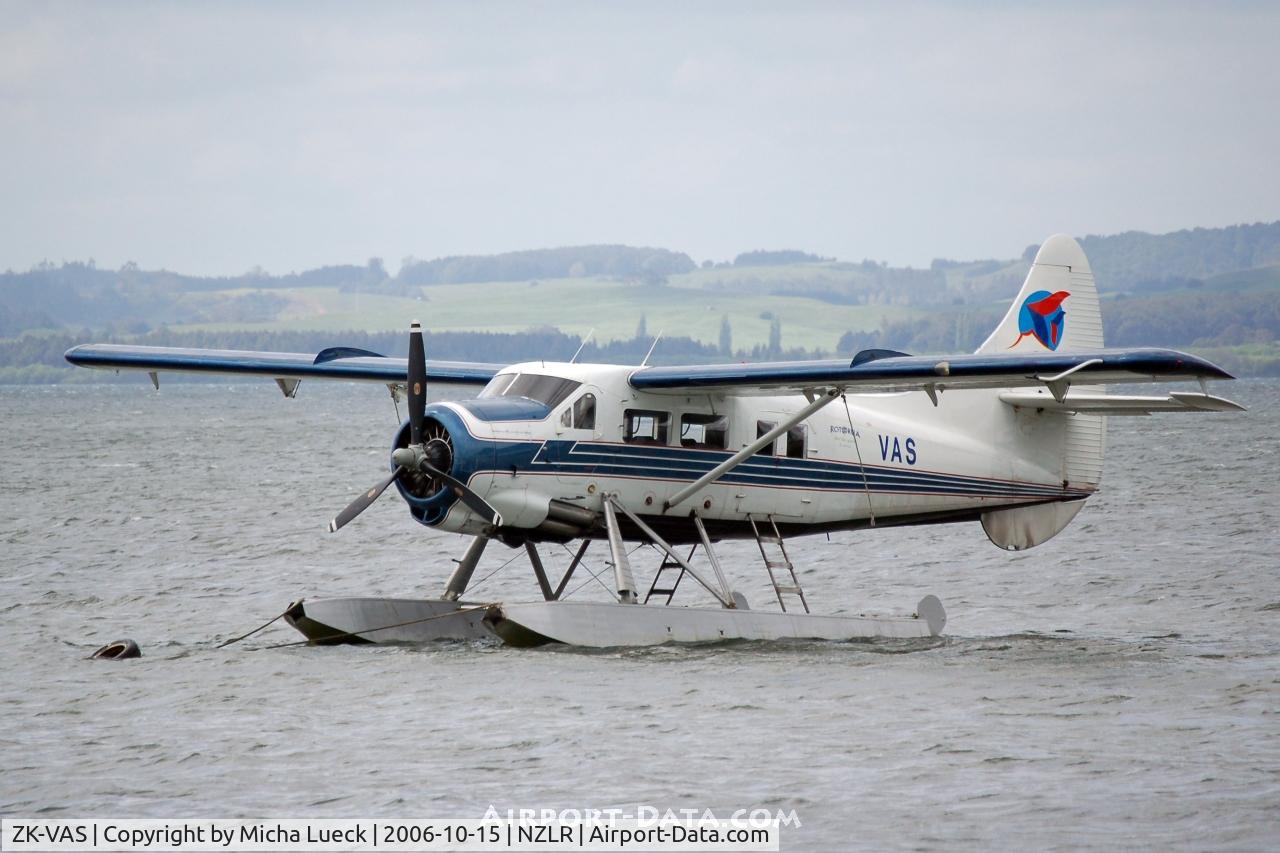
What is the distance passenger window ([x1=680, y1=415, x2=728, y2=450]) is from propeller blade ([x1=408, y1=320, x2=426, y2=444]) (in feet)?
9.88

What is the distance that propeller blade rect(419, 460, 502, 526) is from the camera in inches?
632

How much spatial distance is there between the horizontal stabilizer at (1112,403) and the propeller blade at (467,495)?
240 inches

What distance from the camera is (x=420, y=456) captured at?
1609cm

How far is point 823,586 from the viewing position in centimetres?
2486

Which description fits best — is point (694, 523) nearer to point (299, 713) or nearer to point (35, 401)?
point (299, 713)

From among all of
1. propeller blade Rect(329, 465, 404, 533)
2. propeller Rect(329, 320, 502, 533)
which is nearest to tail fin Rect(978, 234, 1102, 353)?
propeller Rect(329, 320, 502, 533)

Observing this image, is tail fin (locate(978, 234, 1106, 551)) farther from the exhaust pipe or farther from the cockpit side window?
the cockpit side window

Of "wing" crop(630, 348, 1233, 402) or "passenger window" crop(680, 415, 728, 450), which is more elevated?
"wing" crop(630, 348, 1233, 402)

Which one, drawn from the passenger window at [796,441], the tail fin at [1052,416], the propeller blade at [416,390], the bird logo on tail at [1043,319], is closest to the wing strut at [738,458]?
the passenger window at [796,441]

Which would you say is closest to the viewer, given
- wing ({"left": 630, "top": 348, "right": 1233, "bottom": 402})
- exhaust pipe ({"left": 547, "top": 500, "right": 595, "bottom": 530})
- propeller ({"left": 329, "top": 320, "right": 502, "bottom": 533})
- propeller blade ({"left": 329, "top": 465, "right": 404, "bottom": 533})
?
wing ({"left": 630, "top": 348, "right": 1233, "bottom": 402})

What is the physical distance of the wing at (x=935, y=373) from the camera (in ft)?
47.4

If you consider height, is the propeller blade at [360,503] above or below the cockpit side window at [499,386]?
below

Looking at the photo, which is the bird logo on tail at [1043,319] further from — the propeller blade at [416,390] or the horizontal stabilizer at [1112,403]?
the propeller blade at [416,390]

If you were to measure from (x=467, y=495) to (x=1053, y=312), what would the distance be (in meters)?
8.02
